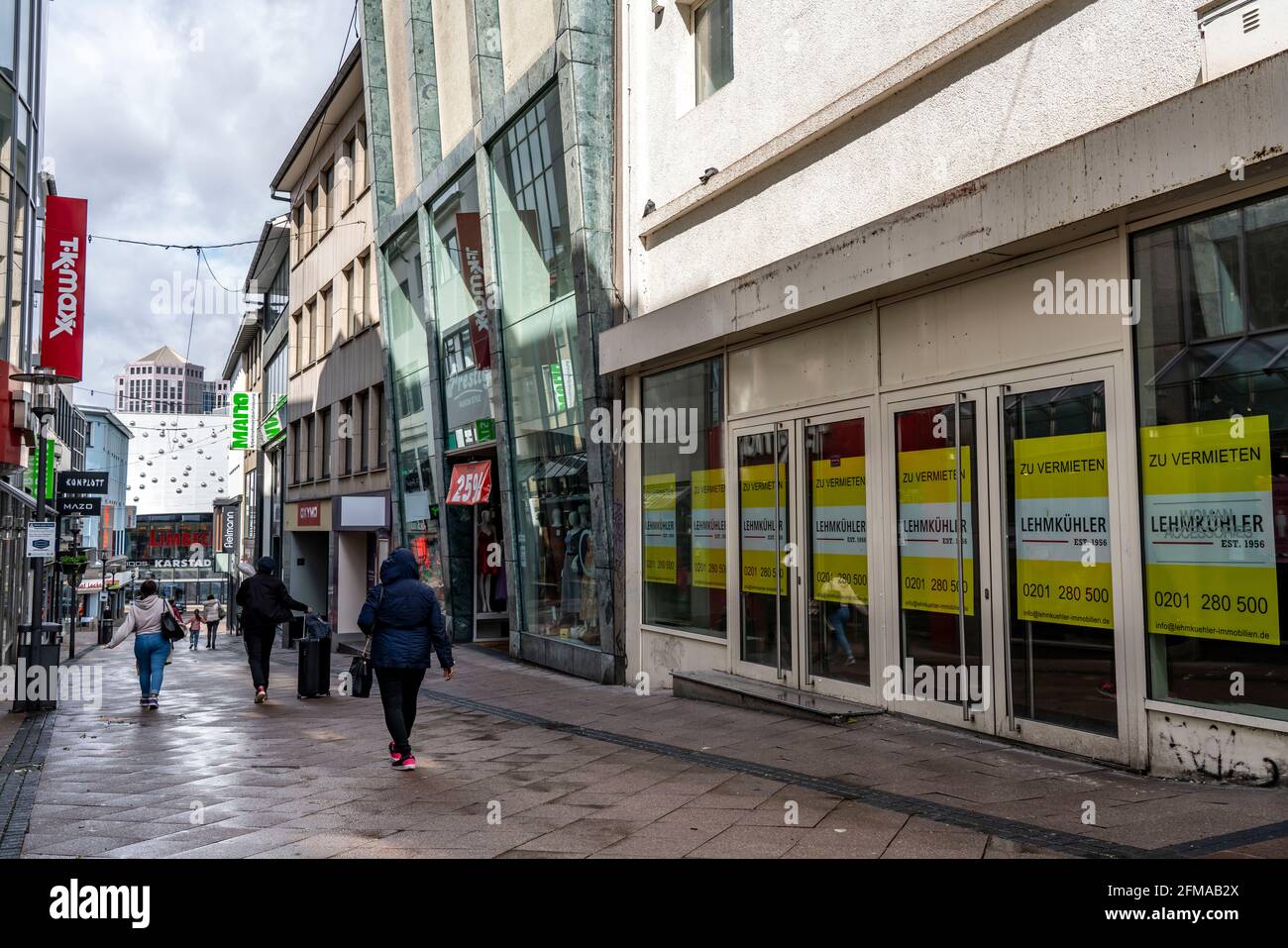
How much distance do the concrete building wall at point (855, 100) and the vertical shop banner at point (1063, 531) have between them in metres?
2.25

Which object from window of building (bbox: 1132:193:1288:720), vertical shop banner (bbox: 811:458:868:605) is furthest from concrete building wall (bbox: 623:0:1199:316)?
vertical shop banner (bbox: 811:458:868:605)

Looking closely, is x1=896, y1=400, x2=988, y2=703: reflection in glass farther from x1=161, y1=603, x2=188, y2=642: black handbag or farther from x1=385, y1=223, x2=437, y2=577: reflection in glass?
x1=385, y1=223, x2=437, y2=577: reflection in glass

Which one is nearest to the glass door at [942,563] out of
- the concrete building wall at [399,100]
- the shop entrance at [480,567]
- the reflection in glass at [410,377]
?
the shop entrance at [480,567]

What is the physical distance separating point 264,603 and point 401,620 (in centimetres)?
582

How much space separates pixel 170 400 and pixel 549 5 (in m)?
121

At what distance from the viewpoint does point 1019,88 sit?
27.7 ft

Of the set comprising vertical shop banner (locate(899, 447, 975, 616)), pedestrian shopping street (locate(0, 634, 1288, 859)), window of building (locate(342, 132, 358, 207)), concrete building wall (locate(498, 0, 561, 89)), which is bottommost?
pedestrian shopping street (locate(0, 634, 1288, 859))

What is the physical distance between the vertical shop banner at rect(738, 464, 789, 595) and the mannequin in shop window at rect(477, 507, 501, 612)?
392 inches

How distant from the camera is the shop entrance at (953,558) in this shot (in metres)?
7.72

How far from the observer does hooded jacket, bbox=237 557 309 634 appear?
44.7 ft

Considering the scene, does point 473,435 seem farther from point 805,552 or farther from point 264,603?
point 805,552

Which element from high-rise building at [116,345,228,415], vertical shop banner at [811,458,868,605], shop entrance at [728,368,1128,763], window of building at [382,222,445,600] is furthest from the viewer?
high-rise building at [116,345,228,415]

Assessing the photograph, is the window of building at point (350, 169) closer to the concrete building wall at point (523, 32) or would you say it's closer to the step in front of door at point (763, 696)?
the concrete building wall at point (523, 32)
